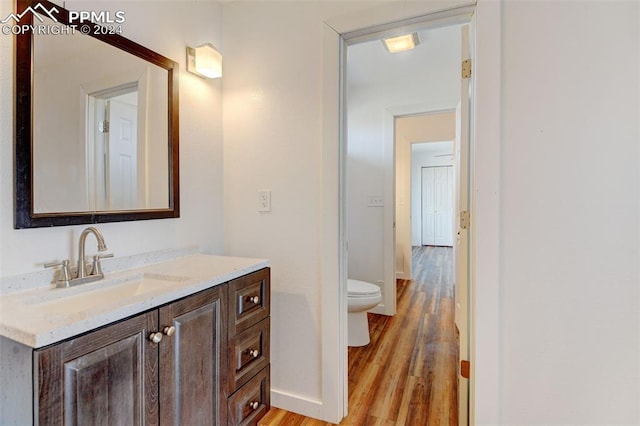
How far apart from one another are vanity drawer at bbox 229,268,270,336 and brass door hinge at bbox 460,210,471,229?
0.92 meters

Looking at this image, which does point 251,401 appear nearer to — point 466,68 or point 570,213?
point 570,213

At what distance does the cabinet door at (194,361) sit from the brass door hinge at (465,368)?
1.03m

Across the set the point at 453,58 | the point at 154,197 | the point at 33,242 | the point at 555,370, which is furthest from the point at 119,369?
the point at 453,58

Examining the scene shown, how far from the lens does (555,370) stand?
1239 mm

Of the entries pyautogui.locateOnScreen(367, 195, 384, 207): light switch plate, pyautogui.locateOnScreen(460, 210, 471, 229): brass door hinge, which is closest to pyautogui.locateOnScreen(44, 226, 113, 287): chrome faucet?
pyautogui.locateOnScreen(460, 210, 471, 229): brass door hinge

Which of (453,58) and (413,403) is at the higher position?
(453,58)

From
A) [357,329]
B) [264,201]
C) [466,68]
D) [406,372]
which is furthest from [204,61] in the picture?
[406,372]

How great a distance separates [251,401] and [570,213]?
150cm

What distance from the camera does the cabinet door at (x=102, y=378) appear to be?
73 cm

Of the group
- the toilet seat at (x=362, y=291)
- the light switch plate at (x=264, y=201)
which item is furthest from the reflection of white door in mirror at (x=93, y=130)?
the toilet seat at (x=362, y=291)

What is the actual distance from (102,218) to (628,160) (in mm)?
1987

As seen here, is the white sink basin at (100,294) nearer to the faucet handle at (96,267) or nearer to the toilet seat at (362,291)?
the faucet handle at (96,267)

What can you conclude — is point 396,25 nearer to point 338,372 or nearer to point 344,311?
point 344,311

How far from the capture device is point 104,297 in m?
1.14
